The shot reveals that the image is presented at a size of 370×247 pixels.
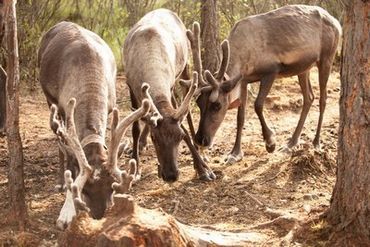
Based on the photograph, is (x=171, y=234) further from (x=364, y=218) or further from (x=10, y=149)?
(x=10, y=149)

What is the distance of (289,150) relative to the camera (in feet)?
29.9

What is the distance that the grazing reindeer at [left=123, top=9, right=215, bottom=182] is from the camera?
712cm

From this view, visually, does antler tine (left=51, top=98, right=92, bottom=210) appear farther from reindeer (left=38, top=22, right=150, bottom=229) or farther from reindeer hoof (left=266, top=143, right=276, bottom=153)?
reindeer hoof (left=266, top=143, right=276, bottom=153)

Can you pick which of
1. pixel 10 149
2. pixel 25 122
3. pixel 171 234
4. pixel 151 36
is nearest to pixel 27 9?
pixel 25 122

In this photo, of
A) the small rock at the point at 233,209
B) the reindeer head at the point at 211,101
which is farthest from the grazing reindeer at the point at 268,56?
the small rock at the point at 233,209

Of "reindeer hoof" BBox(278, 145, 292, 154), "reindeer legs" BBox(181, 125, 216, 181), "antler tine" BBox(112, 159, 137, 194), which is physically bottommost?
"reindeer hoof" BBox(278, 145, 292, 154)

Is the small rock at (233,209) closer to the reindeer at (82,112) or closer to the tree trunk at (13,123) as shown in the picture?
the reindeer at (82,112)

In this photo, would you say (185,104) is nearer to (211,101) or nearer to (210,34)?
(211,101)

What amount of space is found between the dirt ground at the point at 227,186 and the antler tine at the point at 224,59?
3.78ft

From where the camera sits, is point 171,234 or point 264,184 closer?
point 171,234

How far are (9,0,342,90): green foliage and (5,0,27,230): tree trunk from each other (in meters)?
4.99

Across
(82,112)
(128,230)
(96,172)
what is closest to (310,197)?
(82,112)

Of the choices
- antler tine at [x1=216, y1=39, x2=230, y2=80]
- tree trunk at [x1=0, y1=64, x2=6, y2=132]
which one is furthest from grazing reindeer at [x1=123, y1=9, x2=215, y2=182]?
tree trunk at [x1=0, y1=64, x2=6, y2=132]

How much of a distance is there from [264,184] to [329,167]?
85 cm
